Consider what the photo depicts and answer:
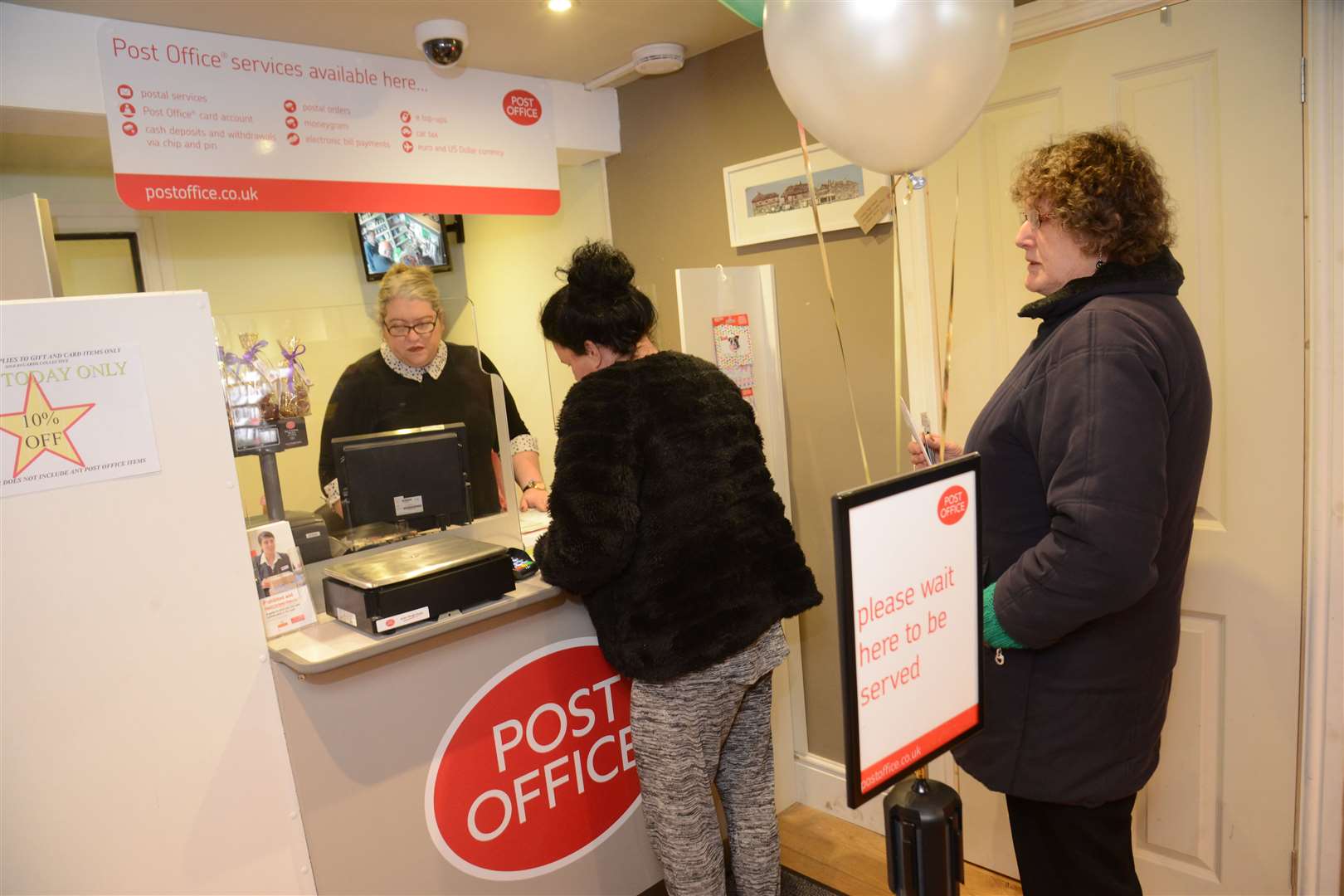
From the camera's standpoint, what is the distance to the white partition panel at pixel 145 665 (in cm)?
148

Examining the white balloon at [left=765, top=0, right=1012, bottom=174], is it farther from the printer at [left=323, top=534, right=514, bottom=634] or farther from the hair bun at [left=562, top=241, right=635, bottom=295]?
the printer at [left=323, top=534, right=514, bottom=634]

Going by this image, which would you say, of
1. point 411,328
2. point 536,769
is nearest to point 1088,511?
point 536,769

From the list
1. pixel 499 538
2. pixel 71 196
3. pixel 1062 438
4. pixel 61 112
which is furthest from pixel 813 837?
pixel 71 196

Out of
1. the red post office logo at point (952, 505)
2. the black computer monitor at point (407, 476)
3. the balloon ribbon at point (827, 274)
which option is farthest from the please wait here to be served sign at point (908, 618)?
the black computer monitor at point (407, 476)

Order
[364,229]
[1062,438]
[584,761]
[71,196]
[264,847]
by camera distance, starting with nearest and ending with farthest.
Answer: [1062,438], [264,847], [584,761], [71,196], [364,229]

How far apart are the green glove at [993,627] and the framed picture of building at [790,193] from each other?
1418 millimetres

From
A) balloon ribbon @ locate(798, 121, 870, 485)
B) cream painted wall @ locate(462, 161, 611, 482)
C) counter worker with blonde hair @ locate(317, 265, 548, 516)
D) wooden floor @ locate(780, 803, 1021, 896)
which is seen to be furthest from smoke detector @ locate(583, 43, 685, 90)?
wooden floor @ locate(780, 803, 1021, 896)

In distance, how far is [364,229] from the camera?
4.03 m

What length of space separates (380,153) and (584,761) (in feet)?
6.12

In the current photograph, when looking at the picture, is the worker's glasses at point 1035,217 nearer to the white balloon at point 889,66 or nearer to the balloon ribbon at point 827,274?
the white balloon at point 889,66

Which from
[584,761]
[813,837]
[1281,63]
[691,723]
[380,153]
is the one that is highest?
[380,153]

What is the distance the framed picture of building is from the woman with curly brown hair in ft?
3.55

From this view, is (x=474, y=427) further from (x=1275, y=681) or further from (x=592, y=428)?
(x=1275, y=681)

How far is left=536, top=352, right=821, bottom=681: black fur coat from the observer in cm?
171
